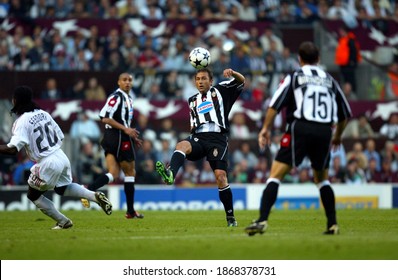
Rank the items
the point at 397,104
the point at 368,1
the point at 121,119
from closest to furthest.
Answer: the point at 121,119 → the point at 397,104 → the point at 368,1

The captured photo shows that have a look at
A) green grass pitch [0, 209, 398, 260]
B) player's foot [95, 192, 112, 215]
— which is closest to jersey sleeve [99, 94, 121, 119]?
green grass pitch [0, 209, 398, 260]

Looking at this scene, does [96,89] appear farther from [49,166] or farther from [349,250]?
[349,250]

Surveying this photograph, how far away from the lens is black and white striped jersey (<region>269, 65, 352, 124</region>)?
1063 cm

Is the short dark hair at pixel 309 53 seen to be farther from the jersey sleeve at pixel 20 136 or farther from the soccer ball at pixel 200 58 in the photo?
the jersey sleeve at pixel 20 136

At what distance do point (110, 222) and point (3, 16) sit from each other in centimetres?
1350

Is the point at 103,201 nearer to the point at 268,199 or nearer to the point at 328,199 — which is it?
the point at 268,199

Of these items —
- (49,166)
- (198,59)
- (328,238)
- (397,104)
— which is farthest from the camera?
(397,104)

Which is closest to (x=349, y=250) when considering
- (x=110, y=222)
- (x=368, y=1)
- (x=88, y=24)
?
→ (x=110, y=222)

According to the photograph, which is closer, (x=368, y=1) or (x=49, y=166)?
(x=49, y=166)

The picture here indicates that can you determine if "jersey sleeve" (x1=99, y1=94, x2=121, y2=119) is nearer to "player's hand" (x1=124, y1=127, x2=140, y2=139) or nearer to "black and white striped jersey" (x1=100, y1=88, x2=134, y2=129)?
"black and white striped jersey" (x1=100, y1=88, x2=134, y2=129)

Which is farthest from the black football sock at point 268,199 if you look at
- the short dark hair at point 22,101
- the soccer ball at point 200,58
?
the soccer ball at point 200,58

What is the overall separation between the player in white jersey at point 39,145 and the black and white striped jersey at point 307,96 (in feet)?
12.5

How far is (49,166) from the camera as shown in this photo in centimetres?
1291

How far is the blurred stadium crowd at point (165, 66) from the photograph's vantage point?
2406 centimetres
